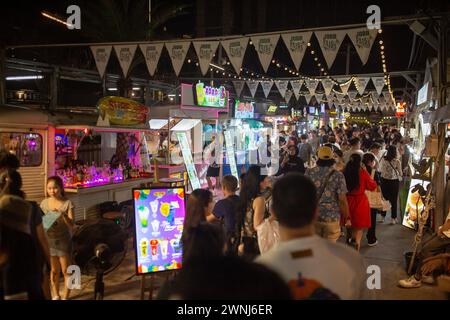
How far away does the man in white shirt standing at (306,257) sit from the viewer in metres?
2.19

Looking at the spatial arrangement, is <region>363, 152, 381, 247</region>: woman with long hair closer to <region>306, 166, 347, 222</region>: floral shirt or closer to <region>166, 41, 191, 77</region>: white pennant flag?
<region>306, 166, 347, 222</region>: floral shirt

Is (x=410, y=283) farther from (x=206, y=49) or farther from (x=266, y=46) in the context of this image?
(x=206, y=49)

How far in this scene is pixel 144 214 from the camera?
572 centimetres

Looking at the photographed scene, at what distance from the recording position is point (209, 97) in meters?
13.4

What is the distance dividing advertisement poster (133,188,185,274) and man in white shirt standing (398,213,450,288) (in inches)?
144

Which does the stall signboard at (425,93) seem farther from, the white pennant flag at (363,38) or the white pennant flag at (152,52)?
the white pennant flag at (152,52)

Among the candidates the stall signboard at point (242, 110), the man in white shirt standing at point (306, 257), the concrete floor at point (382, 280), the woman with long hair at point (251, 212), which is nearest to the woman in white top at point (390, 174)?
the concrete floor at point (382, 280)

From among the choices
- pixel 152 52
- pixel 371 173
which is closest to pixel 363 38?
pixel 371 173

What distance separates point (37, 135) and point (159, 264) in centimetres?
500

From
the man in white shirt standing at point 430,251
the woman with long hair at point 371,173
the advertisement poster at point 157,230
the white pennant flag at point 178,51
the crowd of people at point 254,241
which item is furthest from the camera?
the white pennant flag at point 178,51

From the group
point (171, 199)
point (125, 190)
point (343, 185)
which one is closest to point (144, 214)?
point (171, 199)

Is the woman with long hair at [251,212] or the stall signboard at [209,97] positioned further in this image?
the stall signboard at [209,97]

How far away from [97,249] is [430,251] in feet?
16.7

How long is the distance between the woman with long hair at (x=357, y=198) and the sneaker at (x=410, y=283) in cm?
100
